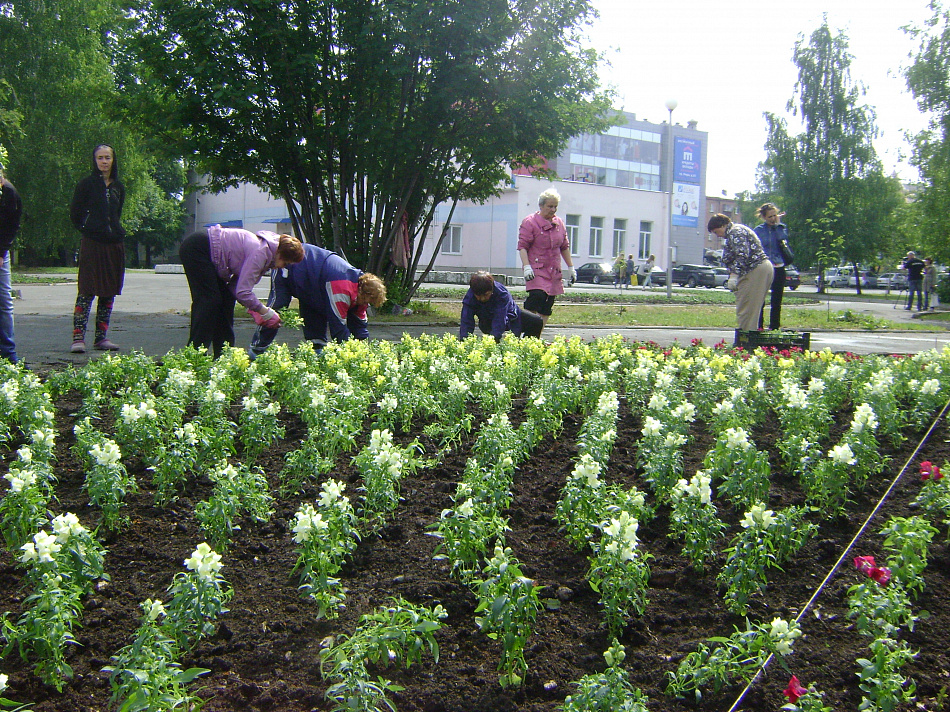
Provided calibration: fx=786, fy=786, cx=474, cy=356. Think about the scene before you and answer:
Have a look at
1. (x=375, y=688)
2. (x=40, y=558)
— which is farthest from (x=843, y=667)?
(x=40, y=558)

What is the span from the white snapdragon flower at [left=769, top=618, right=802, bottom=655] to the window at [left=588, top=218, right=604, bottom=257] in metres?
52.0

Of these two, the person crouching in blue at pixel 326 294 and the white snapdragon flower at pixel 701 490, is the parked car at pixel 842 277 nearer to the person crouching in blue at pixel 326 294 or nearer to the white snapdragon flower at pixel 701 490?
the person crouching in blue at pixel 326 294

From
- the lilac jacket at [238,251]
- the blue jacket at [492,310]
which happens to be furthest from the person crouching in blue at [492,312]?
the lilac jacket at [238,251]

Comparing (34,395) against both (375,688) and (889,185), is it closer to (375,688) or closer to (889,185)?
(375,688)

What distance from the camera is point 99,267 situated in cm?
823

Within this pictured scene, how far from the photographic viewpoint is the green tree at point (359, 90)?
11469 millimetres

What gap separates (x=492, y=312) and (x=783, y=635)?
623 centimetres

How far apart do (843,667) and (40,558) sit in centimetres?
249

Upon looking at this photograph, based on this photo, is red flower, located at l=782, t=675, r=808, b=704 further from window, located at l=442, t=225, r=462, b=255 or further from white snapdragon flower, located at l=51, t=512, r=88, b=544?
window, located at l=442, t=225, r=462, b=255

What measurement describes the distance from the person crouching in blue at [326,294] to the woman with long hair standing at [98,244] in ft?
6.36

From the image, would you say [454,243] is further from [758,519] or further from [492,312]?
[758,519]

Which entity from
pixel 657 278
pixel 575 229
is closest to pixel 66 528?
pixel 657 278

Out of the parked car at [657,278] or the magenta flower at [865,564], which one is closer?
the magenta flower at [865,564]

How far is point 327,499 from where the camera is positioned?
290cm
